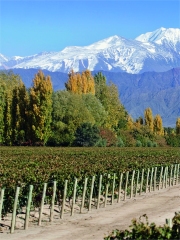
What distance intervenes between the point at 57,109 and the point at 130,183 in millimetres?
61986

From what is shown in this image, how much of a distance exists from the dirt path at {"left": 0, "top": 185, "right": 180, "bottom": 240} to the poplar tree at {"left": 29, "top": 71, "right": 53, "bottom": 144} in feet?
199

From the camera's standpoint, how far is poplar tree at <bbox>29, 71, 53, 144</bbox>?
87.8 m

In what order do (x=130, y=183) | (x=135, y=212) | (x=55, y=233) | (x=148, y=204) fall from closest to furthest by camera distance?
1. (x=55, y=233)
2. (x=135, y=212)
3. (x=148, y=204)
4. (x=130, y=183)

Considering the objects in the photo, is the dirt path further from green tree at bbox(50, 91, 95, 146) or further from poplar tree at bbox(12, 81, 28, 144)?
poplar tree at bbox(12, 81, 28, 144)

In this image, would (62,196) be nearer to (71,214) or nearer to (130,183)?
(71,214)

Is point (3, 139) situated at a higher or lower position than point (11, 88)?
lower

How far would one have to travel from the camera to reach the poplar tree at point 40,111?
87.8m

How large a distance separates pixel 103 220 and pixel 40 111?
68.8 metres

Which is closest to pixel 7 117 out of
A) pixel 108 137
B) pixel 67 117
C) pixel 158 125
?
pixel 67 117

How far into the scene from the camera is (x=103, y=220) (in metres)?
19.9

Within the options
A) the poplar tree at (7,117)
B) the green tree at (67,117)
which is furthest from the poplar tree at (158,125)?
the poplar tree at (7,117)

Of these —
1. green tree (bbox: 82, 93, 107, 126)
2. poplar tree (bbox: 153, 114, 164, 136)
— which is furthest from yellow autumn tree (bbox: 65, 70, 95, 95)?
poplar tree (bbox: 153, 114, 164, 136)

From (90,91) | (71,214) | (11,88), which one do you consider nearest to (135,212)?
(71,214)

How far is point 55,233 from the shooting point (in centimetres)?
1722
